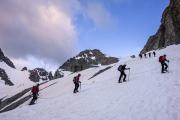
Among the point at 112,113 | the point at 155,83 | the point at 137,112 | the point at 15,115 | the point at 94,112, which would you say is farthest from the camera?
the point at 155,83

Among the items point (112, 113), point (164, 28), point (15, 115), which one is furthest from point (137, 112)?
point (164, 28)

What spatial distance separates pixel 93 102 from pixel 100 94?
300cm

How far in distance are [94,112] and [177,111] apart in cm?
623

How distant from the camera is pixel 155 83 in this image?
25344mm

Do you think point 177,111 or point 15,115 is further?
point 15,115

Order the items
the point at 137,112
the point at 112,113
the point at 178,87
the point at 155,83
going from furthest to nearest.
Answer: the point at 155,83, the point at 178,87, the point at 112,113, the point at 137,112

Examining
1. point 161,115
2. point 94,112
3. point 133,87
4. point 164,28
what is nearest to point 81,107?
point 94,112

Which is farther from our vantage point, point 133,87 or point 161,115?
point 133,87

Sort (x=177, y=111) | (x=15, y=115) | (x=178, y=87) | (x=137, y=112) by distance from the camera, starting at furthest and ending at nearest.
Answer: (x=15, y=115) < (x=178, y=87) < (x=137, y=112) < (x=177, y=111)

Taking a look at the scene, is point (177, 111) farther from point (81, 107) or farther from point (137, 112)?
point (81, 107)

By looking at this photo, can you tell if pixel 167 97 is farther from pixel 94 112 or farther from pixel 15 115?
pixel 15 115

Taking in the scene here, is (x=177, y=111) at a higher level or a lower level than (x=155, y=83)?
lower

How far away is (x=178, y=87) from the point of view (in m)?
21.2

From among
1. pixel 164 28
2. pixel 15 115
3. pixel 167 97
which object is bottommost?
pixel 15 115
